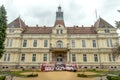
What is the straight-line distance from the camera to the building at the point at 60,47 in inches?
1757

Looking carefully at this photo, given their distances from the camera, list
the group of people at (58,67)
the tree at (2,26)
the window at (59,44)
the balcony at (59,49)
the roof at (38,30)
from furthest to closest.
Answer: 1. the roof at (38,30)
2. the window at (59,44)
3. the balcony at (59,49)
4. the group of people at (58,67)
5. the tree at (2,26)

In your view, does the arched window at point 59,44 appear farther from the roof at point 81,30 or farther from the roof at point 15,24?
the roof at point 15,24

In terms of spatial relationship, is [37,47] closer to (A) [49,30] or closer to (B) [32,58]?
(B) [32,58]

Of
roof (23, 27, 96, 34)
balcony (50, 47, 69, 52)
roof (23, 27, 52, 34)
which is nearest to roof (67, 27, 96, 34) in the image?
roof (23, 27, 96, 34)

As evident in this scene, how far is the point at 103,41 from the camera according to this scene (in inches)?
Result: 1826

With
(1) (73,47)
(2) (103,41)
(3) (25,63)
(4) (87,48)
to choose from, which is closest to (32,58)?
(3) (25,63)

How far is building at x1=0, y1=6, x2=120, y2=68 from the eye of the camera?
44625 millimetres

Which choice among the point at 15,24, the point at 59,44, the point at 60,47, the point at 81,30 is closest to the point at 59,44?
the point at 59,44

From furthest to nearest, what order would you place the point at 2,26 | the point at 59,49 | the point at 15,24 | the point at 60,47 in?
the point at 15,24 < the point at 60,47 < the point at 59,49 < the point at 2,26

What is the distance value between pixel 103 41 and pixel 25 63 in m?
24.4

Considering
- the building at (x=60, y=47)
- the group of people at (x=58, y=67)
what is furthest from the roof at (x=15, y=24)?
the group of people at (x=58, y=67)

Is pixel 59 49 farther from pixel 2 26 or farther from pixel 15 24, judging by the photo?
pixel 2 26

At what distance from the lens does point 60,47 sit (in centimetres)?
4469

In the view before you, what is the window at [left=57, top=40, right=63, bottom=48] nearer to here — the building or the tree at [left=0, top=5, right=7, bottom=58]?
the building
